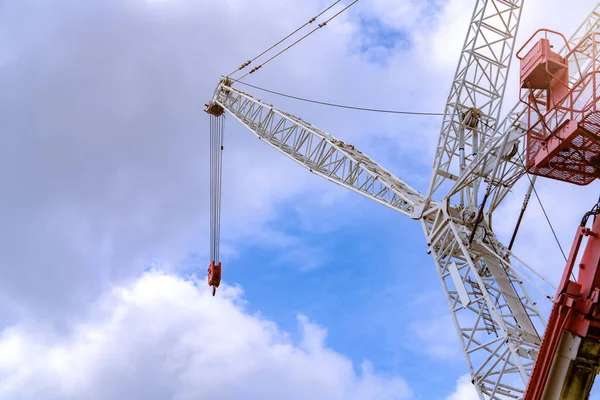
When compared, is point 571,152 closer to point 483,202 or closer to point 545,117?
point 545,117

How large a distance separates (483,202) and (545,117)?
863 cm

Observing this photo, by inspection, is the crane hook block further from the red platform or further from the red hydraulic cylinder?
the red hydraulic cylinder

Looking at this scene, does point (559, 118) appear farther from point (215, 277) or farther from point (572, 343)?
point (215, 277)

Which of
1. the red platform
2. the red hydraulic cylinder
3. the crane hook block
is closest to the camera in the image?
the red hydraulic cylinder

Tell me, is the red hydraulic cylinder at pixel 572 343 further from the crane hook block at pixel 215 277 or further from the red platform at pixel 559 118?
the crane hook block at pixel 215 277

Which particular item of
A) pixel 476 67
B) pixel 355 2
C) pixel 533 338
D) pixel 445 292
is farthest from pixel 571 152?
pixel 355 2

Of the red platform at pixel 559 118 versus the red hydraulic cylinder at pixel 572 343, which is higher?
the red platform at pixel 559 118

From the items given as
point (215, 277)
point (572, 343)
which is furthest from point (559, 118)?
point (215, 277)

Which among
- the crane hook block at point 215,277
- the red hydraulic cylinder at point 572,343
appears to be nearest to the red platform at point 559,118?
the red hydraulic cylinder at point 572,343

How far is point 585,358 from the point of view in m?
14.6

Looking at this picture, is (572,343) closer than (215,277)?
Yes

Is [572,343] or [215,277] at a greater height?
[215,277]

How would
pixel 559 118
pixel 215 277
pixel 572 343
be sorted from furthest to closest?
1. pixel 215 277
2. pixel 559 118
3. pixel 572 343

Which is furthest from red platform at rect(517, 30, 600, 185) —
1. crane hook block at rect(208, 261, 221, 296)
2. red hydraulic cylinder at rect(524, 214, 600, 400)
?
crane hook block at rect(208, 261, 221, 296)
